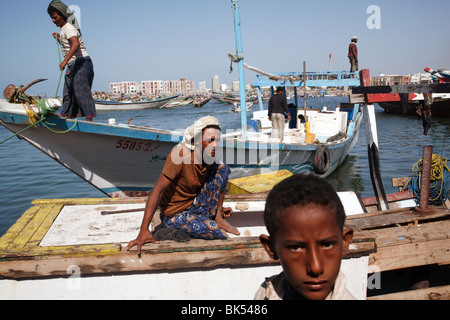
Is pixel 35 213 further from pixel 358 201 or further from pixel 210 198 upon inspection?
pixel 358 201

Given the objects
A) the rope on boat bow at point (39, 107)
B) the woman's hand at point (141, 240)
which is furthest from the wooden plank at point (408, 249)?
the rope on boat bow at point (39, 107)

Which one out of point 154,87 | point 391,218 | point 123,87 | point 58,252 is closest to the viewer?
point 58,252

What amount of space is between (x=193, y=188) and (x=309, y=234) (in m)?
2.06

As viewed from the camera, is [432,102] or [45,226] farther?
[432,102]

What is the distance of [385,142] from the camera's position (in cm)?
1772

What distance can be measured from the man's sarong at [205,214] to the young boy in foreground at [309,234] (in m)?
1.80

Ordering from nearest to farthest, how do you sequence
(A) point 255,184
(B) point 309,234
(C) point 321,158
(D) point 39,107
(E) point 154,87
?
(B) point 309,234
(A) point 255,184
(D) point 39,107
(C) point 321,158
(E) point 154,87

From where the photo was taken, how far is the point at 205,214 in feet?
10.6

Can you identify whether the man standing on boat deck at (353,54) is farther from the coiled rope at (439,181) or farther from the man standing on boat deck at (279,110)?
the coiled rope at (439,181)

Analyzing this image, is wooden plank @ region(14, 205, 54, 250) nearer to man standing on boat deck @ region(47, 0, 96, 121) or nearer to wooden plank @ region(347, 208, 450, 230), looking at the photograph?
man standing on boat deck @ region(47, 0, 96, 121)

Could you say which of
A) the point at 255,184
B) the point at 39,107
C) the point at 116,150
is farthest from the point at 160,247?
the point at 116,150

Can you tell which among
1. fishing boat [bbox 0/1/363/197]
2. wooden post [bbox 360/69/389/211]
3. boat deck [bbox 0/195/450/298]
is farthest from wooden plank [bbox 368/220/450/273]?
fishing boat [bbox 0/1/363/197]

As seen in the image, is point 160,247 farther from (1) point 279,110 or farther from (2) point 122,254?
(1) point 279,110

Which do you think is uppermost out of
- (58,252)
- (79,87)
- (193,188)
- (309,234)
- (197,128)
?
(79,87)
